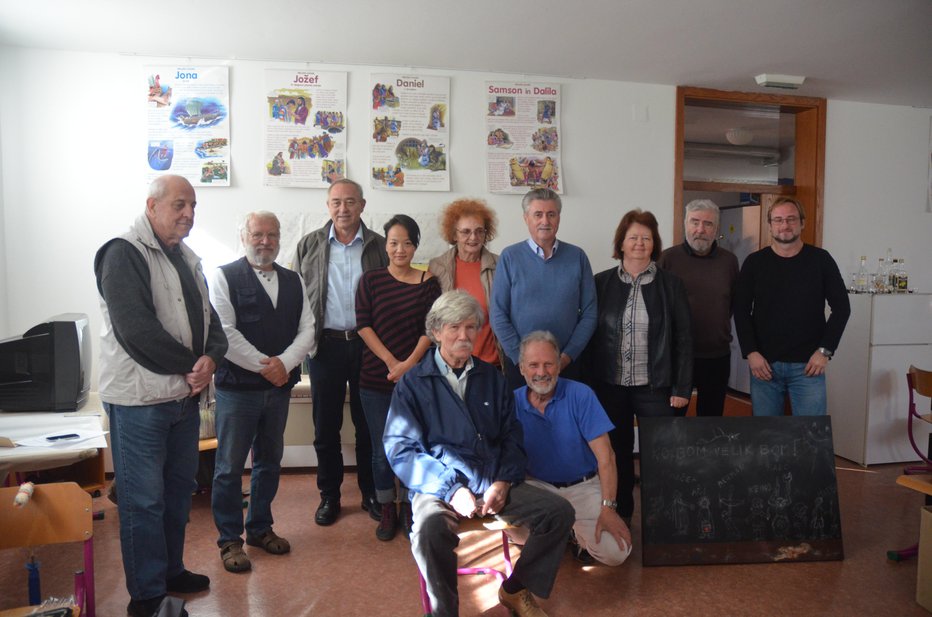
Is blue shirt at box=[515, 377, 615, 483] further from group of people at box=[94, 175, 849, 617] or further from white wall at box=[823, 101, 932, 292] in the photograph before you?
white wall at box=[823, 101, 932, 292]

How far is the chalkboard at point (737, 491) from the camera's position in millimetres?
2836

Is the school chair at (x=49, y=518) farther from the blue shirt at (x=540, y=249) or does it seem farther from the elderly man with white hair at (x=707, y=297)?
the elderly man with white hair at (x=707, y=297)

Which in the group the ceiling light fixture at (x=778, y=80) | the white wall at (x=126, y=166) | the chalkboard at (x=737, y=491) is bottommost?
the chalkboard at (x=737, y=491)

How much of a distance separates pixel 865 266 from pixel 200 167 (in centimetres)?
489

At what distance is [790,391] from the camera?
10.6 feet

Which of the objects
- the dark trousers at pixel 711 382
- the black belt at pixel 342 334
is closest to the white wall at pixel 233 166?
the black belt at pixel 342 334

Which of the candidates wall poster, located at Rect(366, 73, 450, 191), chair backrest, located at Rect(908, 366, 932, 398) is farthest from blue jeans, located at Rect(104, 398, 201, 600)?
chair backrest, located at Rect(908, 366, 932, 398)

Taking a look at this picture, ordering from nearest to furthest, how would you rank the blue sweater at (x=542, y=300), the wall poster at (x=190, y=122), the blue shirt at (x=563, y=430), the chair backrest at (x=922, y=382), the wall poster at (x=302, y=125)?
the blue shirt at (x=563, y=430) → the blue sweater at (x=542, y=300) → the chair backrest at (x=922, y=382) → the wall poster at (x=190, y=122) → the wall poster at (x=302, y=125)

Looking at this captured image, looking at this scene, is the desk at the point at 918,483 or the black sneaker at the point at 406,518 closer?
the desk at the point at 918,483

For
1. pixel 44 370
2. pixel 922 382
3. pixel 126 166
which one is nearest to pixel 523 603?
pixel 44 370

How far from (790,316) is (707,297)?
1.29ft

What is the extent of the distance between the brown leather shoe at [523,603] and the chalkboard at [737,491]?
69 cm

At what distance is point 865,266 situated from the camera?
5008 mm

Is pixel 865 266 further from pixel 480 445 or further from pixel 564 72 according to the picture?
pixel 480 445
